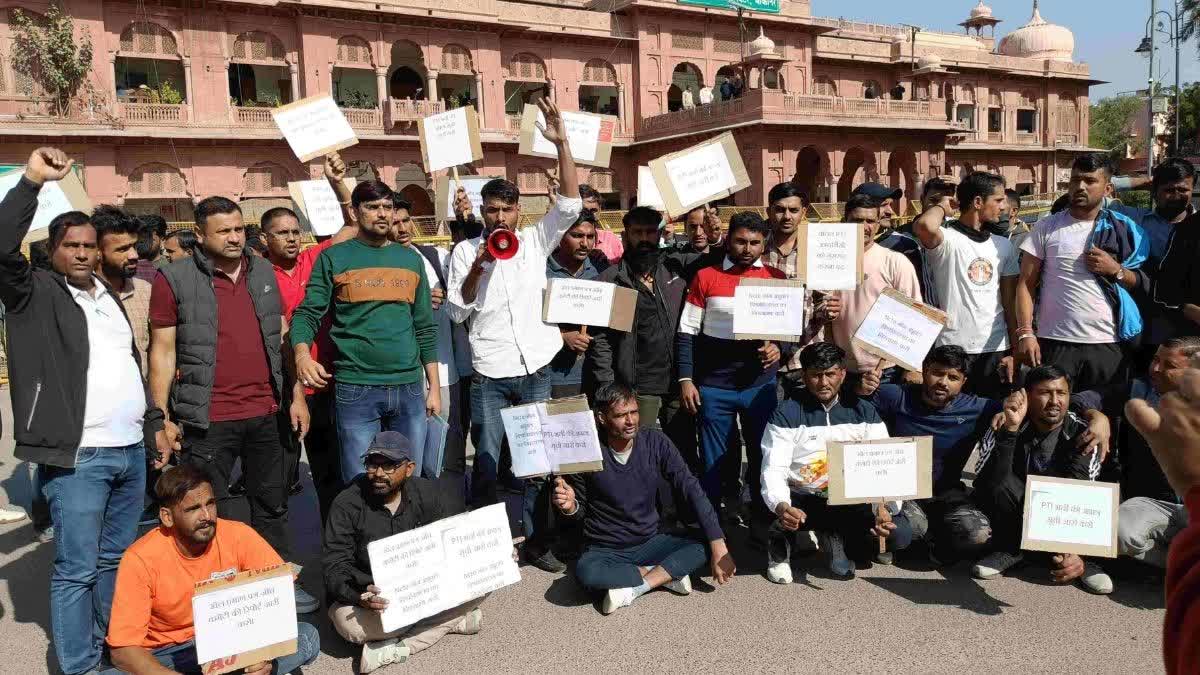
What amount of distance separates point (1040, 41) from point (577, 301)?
46.0 m

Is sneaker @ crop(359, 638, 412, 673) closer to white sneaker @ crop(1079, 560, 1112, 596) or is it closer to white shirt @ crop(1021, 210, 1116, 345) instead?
white sneaker @ crop(1079, 560, 1112, 596)

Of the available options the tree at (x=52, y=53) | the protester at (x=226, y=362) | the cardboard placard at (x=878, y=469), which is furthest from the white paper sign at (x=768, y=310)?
the tree at (x=52, y=53)

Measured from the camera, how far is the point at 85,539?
304 cm

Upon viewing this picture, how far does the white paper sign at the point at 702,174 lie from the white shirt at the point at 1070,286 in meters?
1.71

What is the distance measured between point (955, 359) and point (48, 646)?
4326mm

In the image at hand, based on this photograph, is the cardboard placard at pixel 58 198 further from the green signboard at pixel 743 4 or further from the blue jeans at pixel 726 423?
the green signboard at pixel 743 4

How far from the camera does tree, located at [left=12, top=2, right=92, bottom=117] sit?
20906 mm

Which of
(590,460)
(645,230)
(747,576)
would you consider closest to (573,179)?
(645,230)

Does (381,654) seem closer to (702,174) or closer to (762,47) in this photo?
(702,174)

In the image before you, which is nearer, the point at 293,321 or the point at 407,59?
the point at 293,321

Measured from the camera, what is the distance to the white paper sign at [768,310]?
4273mm

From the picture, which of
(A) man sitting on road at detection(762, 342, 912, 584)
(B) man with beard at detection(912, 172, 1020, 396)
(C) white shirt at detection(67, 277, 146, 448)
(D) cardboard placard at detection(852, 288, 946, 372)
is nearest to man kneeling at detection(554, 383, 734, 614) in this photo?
(A) man sitting on road at detection(762, 342, 912, 584)

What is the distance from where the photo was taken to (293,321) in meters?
3.66

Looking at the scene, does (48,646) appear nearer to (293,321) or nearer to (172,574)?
(172,574)
